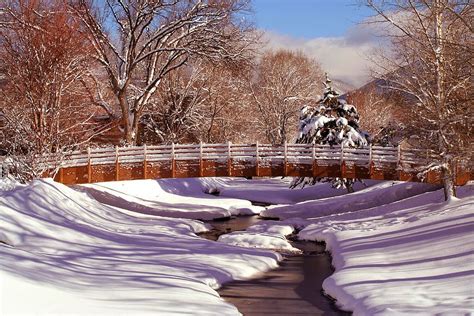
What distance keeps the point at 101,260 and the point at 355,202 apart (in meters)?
14.7

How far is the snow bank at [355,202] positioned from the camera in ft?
74.3

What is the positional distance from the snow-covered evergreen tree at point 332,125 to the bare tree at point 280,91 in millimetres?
12285

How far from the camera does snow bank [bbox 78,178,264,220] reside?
23.4 m

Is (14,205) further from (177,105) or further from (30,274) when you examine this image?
(177,105)

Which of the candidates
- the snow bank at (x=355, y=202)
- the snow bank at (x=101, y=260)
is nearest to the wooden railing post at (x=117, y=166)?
the snow bank at (x=101, y=260)

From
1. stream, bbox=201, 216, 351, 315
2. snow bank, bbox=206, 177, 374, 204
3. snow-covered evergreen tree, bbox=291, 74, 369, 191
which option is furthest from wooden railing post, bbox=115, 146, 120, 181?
snow bank, bbox=206, 177, 374, 204

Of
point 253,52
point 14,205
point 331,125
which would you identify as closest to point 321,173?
point 331,125

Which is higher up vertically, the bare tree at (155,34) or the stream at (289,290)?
the bare tree at (155,34)

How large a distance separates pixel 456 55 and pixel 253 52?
598 inches

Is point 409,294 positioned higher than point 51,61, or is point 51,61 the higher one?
point 51,61

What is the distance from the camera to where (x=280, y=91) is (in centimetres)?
4103

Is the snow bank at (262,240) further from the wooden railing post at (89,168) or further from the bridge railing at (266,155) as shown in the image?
the wooden railing post at (89,168)

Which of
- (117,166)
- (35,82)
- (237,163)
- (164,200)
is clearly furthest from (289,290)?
(164,200)

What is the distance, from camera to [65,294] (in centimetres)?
707
